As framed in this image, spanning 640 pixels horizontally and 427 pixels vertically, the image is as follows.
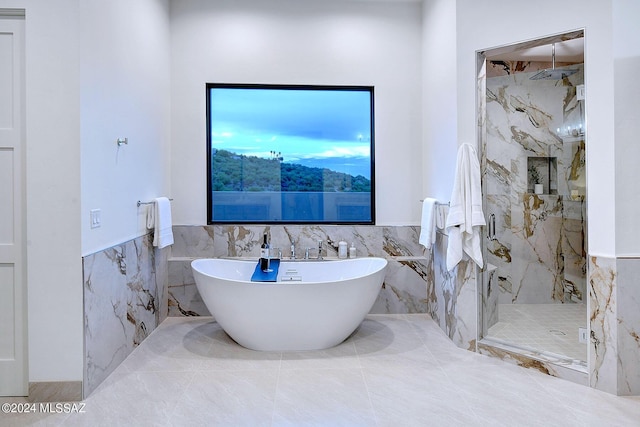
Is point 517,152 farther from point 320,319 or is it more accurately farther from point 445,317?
point 320,319

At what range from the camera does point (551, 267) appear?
376 cm

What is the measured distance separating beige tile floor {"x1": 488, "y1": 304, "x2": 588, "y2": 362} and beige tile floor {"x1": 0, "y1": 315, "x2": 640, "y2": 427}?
28 cm

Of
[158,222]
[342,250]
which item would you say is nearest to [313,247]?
[342,250]

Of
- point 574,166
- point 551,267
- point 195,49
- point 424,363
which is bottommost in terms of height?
point 424,363

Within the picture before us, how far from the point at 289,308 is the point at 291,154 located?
1819mm

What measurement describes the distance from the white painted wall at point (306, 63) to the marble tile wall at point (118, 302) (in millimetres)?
801

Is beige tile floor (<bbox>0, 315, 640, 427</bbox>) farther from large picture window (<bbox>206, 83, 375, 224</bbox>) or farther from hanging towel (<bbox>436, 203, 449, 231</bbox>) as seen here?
large picture window (<bbox>206, 83, 375, 224</bbox>)

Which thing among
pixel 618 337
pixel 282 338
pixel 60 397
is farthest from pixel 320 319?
pixel 618 337

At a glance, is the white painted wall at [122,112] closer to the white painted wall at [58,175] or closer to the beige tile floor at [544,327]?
the white painted wall at [58,175]

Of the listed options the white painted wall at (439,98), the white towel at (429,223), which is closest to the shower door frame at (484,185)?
the white painted wall at (439,98)

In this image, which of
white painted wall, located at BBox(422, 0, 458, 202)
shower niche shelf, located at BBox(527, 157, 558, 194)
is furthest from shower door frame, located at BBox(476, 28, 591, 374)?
shower niche shelf, located at BBox(527, 157, 558, 194)

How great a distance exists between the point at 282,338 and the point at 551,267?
2.58 meters

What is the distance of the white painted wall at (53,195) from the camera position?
2324 mm

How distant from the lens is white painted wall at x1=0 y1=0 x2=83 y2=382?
2324 millimetres
